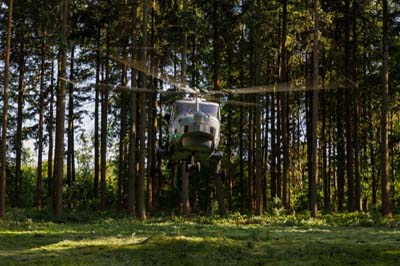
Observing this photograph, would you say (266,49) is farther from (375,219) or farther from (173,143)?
(173,143)

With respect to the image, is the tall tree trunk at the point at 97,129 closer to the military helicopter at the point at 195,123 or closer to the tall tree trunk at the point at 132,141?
the tall tree trunk at the point at 132,141

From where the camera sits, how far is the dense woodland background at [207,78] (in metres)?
27.0

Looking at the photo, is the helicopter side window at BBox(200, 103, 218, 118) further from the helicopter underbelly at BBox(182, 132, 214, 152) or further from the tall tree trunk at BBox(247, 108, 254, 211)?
the tall tree trunk at BBox(247, 108, 254, 211)

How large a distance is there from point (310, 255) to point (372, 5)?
2333 cm

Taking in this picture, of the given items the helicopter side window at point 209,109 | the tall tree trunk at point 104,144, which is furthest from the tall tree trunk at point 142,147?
the helicopter side window at point 209,109

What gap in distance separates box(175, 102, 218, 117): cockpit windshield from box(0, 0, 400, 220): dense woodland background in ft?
38.0

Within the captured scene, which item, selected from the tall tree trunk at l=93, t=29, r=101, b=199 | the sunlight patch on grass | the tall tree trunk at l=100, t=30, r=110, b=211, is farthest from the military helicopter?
the tall tree trunk at l=93, t=29, r=101, b=199

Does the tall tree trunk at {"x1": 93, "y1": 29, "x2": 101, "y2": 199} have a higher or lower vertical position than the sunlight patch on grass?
higher

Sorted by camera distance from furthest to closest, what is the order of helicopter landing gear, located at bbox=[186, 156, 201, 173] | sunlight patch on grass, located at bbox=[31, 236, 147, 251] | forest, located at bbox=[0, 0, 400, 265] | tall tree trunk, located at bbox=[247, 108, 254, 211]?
1. tall tree trunk, located at bbox=[247, 108, 254, 211]
2. forest, located at bbox=[0, 0, 400, 265]
3. sunlight patch on grass, located at bbox=[31, 236, 147, 251]
4. helicopter landing gear, located at bbox=[186, 156, 201, 173]

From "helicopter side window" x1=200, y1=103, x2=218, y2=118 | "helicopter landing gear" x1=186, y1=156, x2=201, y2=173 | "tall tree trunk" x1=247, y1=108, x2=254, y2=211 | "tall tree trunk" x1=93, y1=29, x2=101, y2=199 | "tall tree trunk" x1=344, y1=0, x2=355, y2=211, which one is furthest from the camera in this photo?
"tall tree trunk" x1=247, y1=108, x2=254, y2=211

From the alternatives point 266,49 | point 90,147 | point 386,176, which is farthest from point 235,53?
point 90,147

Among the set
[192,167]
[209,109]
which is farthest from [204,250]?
[209,109]

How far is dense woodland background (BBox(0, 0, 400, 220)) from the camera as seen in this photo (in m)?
27.0

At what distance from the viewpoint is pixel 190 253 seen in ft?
45.0
